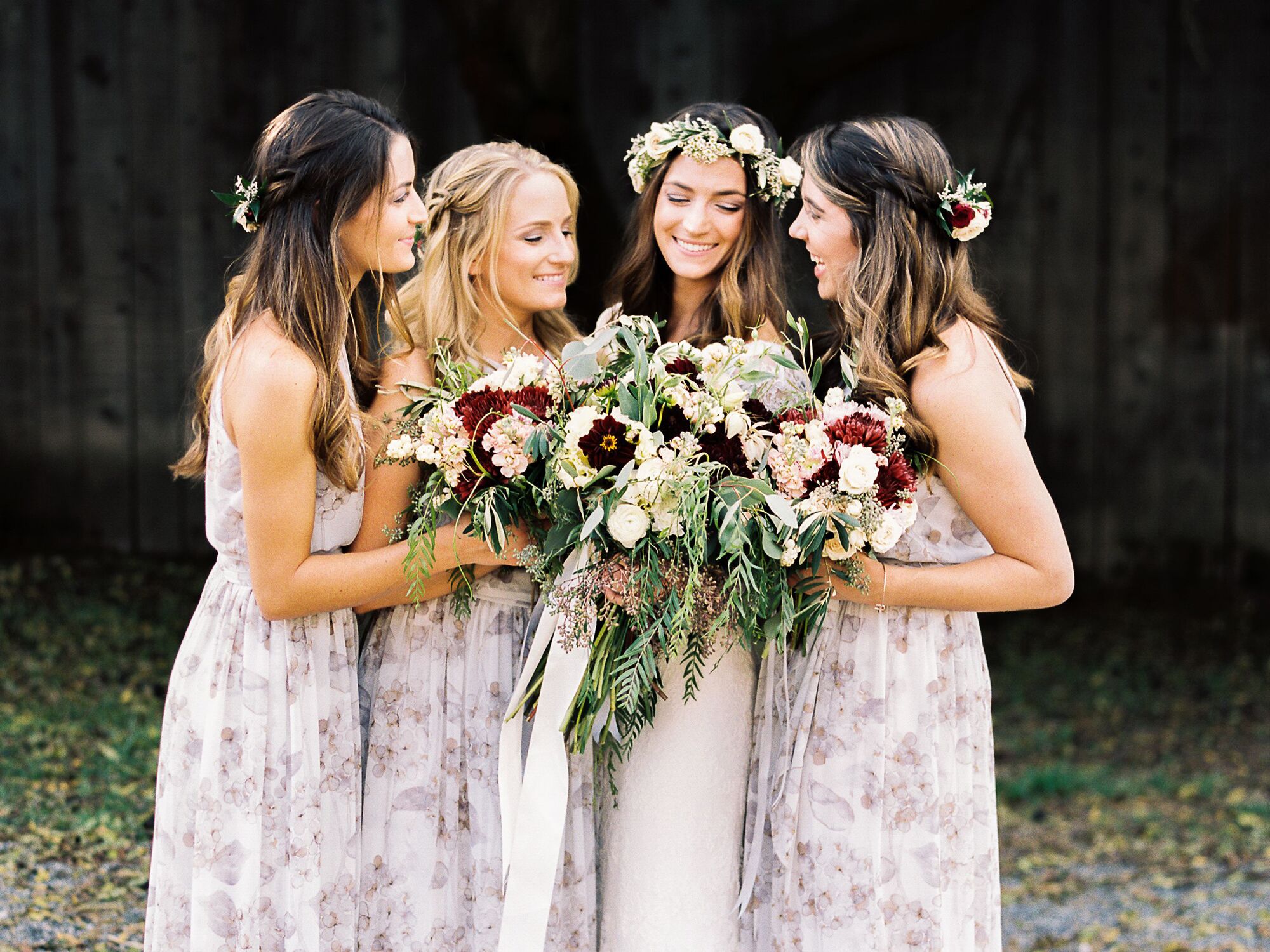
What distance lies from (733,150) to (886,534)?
4.04 ft

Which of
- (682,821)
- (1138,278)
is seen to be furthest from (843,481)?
(1138,278)

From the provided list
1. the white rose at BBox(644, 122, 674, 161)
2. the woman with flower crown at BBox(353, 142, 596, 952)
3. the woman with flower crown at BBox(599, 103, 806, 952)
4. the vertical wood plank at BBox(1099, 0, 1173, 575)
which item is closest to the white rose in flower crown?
the woman with flower crown at BBox(599, 103, 806, 952)

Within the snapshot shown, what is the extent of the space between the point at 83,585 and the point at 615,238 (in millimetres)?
3530

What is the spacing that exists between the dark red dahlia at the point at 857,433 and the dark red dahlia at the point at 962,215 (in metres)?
0.54

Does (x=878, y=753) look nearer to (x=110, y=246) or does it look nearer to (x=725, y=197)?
(x=725, y=197)

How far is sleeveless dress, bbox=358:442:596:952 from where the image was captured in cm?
276

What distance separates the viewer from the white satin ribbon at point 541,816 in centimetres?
265

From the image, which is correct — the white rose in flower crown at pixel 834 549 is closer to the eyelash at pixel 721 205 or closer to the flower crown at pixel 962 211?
the flower crown at pixel 962 211

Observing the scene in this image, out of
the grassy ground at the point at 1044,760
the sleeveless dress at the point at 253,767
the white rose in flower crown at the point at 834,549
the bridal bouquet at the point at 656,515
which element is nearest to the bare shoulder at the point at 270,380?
the sleeveless dress at the point at 253,767

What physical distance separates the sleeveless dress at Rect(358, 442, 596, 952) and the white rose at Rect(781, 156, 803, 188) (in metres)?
1.27

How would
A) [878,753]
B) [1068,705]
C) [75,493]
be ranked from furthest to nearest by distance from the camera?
[75,493] → [1068,705] → [878,753]

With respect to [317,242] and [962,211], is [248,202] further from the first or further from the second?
[962,211]

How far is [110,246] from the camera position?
751cm

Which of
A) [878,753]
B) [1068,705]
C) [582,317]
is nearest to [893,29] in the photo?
[582,317]
